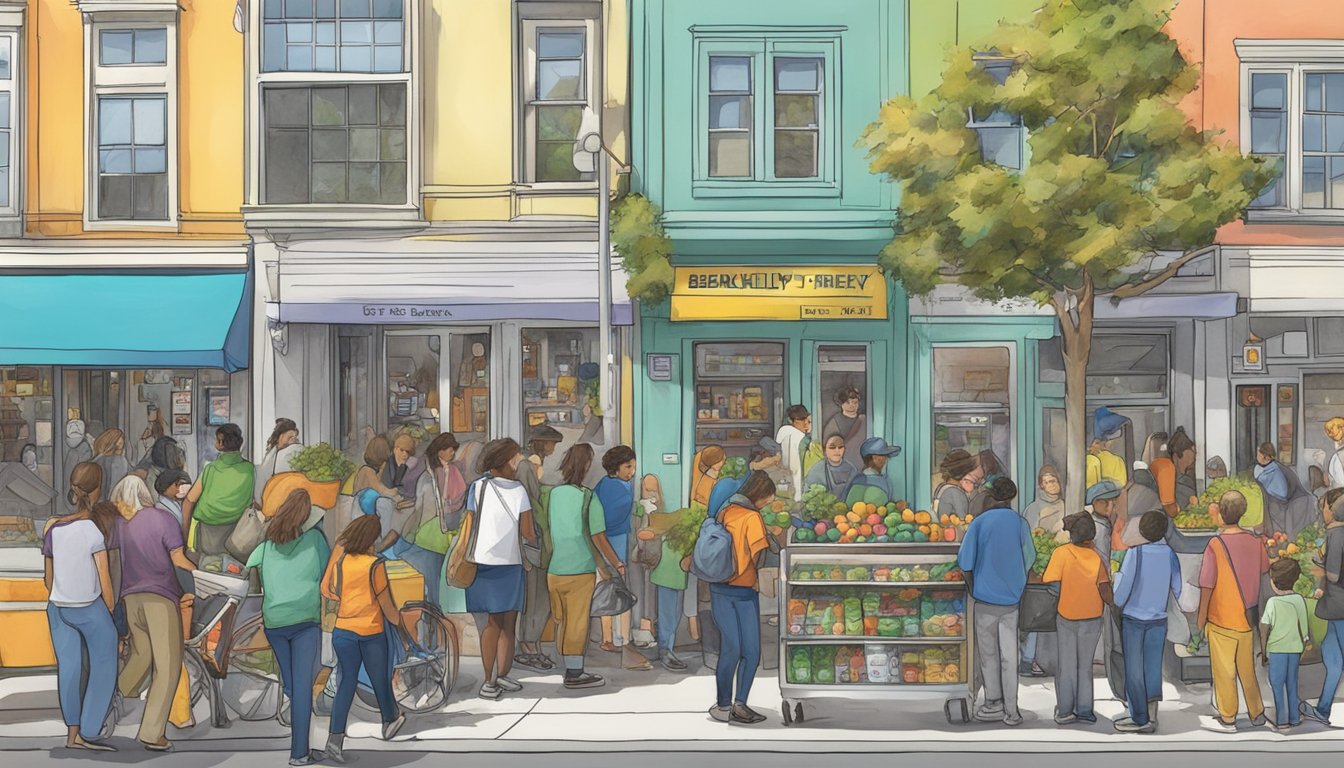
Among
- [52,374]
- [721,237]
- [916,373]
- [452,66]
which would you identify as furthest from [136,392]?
[916,373]

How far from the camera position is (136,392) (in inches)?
599

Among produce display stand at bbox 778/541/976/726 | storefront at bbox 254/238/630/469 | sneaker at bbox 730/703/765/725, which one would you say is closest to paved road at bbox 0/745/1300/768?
sneaker at bbox 730/703/765/725

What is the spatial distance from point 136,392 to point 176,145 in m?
2.78

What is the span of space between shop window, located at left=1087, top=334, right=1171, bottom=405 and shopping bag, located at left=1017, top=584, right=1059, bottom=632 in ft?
18.8

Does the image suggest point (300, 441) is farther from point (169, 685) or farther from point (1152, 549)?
point (1152, 549)

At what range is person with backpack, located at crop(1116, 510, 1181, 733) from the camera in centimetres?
934

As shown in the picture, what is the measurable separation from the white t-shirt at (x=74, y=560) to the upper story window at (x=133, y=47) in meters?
7.93

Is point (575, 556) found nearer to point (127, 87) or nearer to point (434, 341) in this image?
point (434, 341)

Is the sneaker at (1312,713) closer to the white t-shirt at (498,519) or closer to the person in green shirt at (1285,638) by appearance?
the person in green shirt at (1285,638)

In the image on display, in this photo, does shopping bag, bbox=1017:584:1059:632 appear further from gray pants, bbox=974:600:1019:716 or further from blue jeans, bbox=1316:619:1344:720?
blue jeans, bbox=1316:619:1344:720

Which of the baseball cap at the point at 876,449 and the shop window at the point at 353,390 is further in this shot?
the shop window at the point at 353,390

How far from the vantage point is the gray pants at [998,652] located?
31.3ft

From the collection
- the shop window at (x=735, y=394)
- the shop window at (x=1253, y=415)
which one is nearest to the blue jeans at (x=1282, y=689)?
the shop window at (x=1253, y=415)

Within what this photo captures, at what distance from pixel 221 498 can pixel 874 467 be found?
18.5ft
